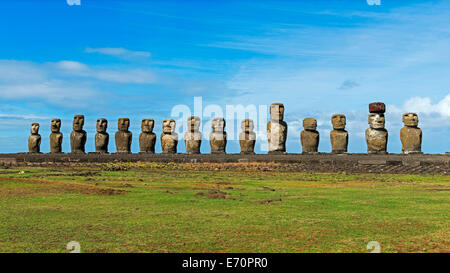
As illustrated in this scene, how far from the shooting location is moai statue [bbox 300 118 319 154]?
2606cm

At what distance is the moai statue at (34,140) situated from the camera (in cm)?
3306

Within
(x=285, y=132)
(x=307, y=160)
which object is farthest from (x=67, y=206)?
(x=285, y=132)

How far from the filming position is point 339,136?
84.6 ft

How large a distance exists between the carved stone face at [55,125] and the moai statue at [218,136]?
12.4 metres

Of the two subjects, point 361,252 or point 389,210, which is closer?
Result: point 361,252

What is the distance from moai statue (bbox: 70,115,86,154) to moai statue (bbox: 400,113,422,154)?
21.4 m

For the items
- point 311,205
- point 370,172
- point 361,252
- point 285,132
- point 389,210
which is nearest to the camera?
point 361,252

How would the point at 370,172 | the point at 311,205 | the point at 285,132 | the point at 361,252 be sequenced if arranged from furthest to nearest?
the point at 285,132
the point at 370,172
the point at 311,205
the point at 361,252

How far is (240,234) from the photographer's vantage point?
17.8 feet

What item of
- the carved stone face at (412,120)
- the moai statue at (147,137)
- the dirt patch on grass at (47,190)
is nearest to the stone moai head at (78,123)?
the moai statue at (147,137)

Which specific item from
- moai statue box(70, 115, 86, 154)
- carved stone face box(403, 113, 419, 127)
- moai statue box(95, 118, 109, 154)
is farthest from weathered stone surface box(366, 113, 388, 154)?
moai statue box(70, 115, 86, 154)
